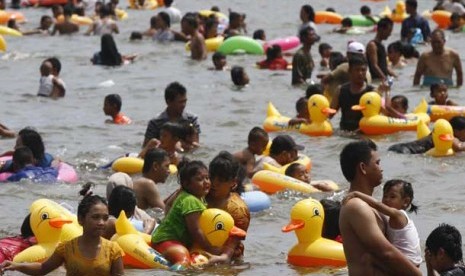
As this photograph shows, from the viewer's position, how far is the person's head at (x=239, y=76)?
20.6 meters

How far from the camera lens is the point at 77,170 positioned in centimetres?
1406

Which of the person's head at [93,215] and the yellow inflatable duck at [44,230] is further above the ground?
the person's head at [93,215]

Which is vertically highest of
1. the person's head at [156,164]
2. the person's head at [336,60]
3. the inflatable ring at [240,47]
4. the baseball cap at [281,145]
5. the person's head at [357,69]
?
the person's head at [357,69]

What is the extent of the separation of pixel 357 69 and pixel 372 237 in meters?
8.13

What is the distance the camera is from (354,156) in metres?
7.29

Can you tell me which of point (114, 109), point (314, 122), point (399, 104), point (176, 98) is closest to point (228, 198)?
point (176, 98)

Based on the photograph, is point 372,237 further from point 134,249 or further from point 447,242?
point 134,249

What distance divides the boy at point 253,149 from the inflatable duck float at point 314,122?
2.35 m

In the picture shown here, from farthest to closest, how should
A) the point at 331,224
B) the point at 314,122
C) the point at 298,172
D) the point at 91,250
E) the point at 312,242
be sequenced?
the point at 314,122 < the point at 298,172 < the point at 331,224 < the point at 312,242 < the point at 91,250

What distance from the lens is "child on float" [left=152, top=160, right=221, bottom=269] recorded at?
29.9ft

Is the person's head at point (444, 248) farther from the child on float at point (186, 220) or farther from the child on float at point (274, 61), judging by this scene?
the child on float at point (274, 61)

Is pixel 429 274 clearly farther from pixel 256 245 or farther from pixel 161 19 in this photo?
pixel 161 19

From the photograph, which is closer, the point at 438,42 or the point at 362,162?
the point at 362,162

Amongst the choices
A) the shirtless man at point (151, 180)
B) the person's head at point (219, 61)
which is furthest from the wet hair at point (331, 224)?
the person's head at point (219, 61)
